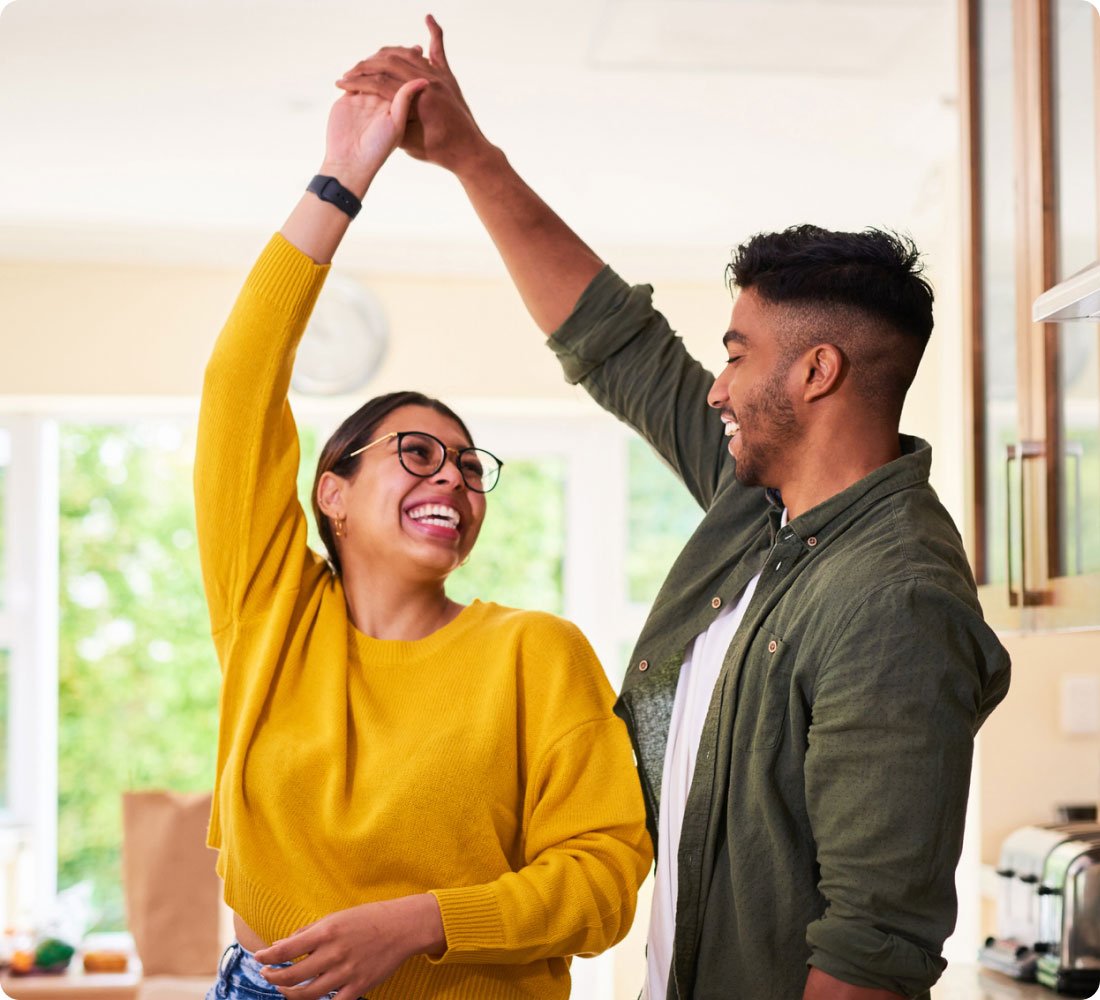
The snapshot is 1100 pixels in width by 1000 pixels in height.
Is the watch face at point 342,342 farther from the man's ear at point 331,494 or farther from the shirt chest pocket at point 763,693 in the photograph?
the shirt chest pocket at point 763,693

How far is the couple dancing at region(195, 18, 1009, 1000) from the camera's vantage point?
3.91 feet

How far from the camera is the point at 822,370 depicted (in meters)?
1.43

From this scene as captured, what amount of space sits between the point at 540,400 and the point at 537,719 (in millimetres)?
3335

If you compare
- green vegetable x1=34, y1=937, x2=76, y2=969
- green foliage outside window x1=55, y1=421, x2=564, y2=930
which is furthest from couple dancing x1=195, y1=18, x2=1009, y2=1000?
green foliage outside window x1=55, y1=421, x2=564, y2=930

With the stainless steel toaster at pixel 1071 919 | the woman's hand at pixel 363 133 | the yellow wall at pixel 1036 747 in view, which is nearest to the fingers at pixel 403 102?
the woman's hand at pixel 363 133

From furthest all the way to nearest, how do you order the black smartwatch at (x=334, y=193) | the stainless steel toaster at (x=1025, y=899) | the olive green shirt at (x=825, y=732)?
1. the stainless steel toaster at (x=1025, y=899)
2. the black smartwatch at (x=334, y=193)
3. the olive green shirt at (x=825, y=732)

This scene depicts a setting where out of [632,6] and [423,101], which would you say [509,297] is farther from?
[423,101]

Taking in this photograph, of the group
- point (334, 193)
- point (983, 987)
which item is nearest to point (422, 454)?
point (334, 193)

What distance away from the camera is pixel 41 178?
402 cm

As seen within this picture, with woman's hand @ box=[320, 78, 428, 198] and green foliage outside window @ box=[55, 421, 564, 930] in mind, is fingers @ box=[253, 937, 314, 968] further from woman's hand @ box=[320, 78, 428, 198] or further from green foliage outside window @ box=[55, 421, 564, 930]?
green foliage outside window @ box=[55, 421, 564, 930]

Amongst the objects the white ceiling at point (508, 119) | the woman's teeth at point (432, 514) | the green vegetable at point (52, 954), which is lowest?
the green vegetable at point (52, 954)

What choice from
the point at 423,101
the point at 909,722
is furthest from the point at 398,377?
the point at 909,722

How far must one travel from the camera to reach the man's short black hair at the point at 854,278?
1.44 m

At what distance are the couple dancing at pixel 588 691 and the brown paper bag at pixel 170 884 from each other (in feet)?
7.91
